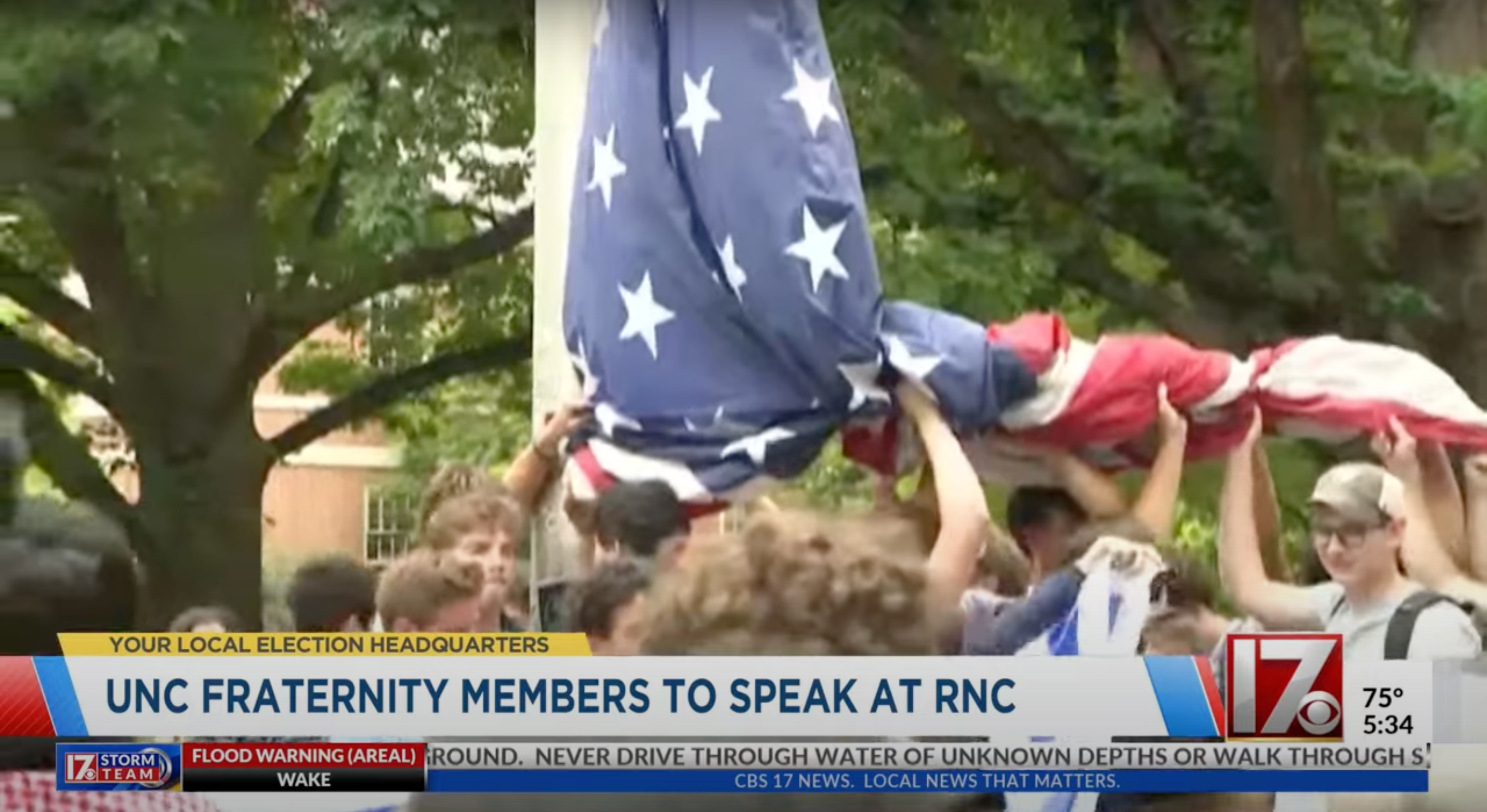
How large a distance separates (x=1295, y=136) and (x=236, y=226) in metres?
2.07

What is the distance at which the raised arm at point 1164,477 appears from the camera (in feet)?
10.1

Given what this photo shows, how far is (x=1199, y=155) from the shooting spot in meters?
3.09

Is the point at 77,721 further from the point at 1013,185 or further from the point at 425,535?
the point at 1013,185

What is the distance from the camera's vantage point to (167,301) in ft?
10.1

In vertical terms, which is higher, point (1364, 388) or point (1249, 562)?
point (1364, 388)

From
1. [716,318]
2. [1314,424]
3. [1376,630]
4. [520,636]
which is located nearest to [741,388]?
[716,318]

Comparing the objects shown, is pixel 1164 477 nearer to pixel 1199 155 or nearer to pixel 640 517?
pixel 1199 155

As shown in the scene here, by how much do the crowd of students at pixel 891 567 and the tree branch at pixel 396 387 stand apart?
163 millimetres

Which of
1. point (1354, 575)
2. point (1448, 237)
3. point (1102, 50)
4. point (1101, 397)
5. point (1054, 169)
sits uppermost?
point (1102, 50)

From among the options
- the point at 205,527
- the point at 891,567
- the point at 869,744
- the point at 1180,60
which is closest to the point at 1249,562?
the point at 891,567

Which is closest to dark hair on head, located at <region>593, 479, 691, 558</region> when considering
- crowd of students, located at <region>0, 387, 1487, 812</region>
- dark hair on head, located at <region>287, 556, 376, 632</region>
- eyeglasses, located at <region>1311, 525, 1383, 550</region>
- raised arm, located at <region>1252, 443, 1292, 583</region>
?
crowd of students, located at <region>0, 387, 1487, 812</region>

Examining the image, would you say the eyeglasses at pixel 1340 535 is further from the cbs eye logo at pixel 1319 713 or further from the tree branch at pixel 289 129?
the tree branch at pixel 289 129

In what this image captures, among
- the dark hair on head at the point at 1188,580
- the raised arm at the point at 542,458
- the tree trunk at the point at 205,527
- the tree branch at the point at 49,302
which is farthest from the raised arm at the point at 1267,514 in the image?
the tree branch at the point at 49,302

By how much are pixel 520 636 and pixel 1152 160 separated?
5.06 feet
